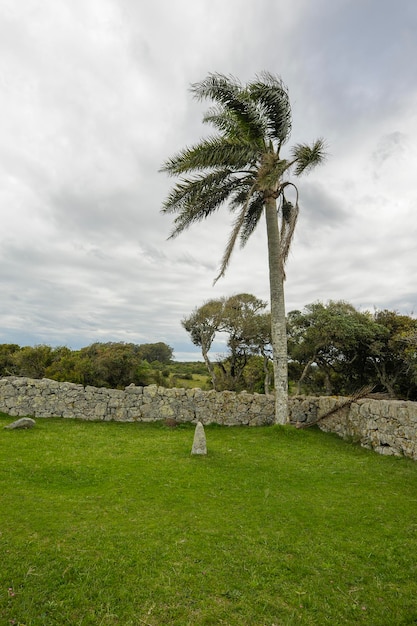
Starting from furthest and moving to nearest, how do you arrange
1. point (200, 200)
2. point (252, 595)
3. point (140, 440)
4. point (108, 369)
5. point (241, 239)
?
1. point (108, 369)
2. point (241, 239)
3. point (200, 200)
4. point (140, 440)
5. point (252, 595)

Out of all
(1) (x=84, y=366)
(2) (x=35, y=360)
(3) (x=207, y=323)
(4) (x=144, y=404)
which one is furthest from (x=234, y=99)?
(2) (x=35, y=360)

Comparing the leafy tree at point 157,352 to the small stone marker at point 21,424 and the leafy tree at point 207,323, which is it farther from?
the small stone marker at point 21,424

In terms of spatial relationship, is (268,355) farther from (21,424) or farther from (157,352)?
(157,352)

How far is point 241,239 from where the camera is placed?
18.9 meters

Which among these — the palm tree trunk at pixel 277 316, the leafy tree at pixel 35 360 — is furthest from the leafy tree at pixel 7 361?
the palm tree trunk at pixel 277 316

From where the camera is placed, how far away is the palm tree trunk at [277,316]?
1516 centimetres

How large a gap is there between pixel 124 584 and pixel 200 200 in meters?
14.7

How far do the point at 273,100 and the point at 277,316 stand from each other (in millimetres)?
8968

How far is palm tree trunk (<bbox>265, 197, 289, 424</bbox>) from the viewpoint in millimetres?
15164

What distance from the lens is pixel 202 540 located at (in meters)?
5.67

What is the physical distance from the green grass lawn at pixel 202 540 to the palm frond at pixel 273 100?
13369 millimetres

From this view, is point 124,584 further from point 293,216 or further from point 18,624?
point 293,216

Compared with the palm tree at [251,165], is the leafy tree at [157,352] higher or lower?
lower

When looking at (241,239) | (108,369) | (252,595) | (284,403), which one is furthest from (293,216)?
(108,369)
